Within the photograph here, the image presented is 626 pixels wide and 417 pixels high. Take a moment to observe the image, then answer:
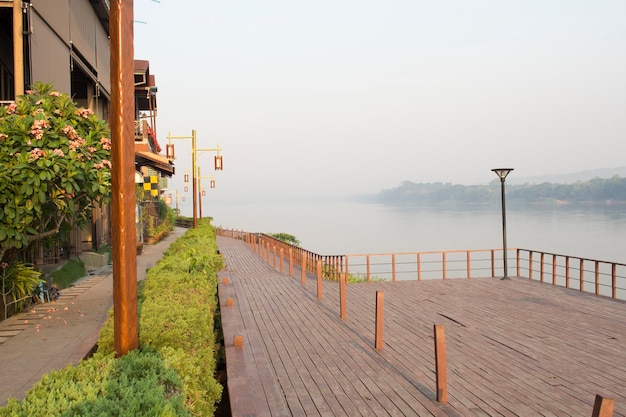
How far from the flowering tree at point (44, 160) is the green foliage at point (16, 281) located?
115cm

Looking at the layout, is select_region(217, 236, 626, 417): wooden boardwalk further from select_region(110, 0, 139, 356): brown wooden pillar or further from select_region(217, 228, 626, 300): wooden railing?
select_region(110, 0, 139, 356): brown wooden pillar

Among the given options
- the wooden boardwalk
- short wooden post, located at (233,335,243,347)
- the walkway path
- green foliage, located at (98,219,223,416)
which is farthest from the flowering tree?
short wooden post, located at (233,335,243,347)

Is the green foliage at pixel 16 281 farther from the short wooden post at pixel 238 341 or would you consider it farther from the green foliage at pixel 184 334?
the short wooden post at pixel 238 341

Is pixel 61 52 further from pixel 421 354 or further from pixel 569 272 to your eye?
pixel 569 272

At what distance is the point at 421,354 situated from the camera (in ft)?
27.9

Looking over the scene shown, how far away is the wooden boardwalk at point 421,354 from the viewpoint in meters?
6.28

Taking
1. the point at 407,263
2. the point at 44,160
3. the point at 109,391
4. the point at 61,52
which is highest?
the point at 61,52

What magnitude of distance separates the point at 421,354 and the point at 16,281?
941 centimetres

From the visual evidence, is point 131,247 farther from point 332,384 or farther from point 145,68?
point 145,68

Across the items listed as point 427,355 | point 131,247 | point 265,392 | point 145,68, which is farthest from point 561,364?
point 145,68

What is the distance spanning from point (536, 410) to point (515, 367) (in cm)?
176

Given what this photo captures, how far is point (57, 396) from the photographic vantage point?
3.76m

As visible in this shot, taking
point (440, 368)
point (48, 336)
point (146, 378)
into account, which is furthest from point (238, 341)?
point (48, 336)

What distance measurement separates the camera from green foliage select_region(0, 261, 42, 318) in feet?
39.3
